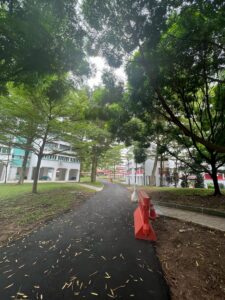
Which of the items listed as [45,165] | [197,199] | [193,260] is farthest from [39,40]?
[45,165]

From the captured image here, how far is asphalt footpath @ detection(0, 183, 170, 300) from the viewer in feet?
8.53

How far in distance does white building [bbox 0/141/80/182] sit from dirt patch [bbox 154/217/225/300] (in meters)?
24.4

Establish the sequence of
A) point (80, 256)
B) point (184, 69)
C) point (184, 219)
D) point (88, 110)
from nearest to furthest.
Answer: point (80, 256), point (184, 219), point (184, 69), point (88, 110)

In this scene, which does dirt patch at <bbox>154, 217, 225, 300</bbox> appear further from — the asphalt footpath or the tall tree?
the tall tree

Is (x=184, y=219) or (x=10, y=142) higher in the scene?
(x=10, y=142)

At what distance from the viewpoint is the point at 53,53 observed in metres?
4.73

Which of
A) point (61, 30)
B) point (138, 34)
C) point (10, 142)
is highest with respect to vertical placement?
point (138, 34)

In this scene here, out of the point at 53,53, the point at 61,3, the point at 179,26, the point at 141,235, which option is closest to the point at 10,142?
the point at 53,53

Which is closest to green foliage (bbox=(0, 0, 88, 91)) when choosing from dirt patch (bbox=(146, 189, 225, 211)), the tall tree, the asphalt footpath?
the tall tree

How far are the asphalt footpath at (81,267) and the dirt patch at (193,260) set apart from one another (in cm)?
26

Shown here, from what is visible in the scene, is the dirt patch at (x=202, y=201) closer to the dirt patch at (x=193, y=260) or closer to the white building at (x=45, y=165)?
the dirt patch at (x=193, y=260)

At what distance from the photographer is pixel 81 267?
3.28 m

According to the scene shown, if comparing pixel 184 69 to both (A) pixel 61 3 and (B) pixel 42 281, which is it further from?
(B) pixel 42 281

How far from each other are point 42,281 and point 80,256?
3.29ft
